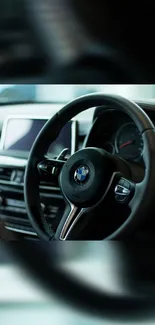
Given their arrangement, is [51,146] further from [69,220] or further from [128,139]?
[69,220]

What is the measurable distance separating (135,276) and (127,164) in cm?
27

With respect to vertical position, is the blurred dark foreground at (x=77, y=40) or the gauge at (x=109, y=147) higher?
the blurred dark foreground at (x=77, y=40)

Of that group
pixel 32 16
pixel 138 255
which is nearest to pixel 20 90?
pixel 32 16

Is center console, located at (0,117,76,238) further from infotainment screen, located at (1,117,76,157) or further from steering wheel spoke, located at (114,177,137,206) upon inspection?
steering wheel spoke, located at (114,177,137,206)

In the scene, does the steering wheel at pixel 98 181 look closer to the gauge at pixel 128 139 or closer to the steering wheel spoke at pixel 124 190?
the steering wheel spoke at pixel 124 190

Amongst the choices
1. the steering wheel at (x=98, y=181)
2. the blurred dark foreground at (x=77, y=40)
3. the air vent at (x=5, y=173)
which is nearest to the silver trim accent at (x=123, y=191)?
the steering wheel at (x=98, y=181)

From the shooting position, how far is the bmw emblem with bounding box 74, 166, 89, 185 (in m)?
1.07

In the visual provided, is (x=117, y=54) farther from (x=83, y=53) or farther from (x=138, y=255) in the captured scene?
(x=138, y=255)

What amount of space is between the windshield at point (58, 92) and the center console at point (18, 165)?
4.1 inches

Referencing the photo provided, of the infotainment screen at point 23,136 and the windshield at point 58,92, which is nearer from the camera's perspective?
the windshield at point 58,92

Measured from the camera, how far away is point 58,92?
1.36 meters

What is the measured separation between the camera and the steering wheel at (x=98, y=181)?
983 millimetres

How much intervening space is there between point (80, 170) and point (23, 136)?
544 mm

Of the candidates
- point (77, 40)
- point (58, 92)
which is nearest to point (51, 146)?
point (58, 92)
